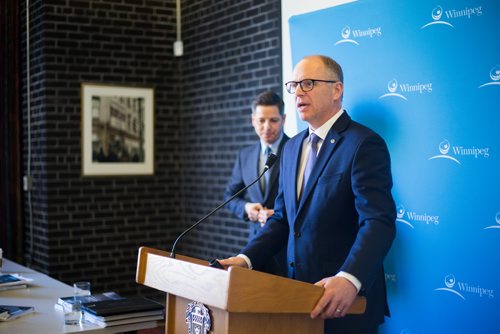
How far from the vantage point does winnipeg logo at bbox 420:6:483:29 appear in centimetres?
364

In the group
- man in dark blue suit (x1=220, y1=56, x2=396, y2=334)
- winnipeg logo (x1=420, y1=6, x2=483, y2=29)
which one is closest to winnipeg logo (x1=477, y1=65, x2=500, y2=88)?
winnipeg logo (x1=420, y1=6, x2=483, y2=29)

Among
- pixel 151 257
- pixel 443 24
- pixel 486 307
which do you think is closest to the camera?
pixel 151 257

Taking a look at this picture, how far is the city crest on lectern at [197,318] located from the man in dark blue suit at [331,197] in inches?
11.7

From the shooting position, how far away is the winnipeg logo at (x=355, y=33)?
426 centimetres

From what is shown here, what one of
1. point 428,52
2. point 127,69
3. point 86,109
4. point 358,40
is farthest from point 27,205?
point 428,52

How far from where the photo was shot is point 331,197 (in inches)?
100

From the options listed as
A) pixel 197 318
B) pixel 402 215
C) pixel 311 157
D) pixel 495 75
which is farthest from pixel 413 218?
pixel 197 318

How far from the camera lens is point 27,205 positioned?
266 inches

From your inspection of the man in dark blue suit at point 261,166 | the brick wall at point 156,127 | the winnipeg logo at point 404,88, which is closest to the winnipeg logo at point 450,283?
the man in dark blue suit at point 261,166

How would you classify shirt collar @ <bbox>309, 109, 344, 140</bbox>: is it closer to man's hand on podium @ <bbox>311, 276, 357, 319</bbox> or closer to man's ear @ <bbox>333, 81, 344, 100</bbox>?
man's ear @ <bbox>333, 81, 344, 100</bbox>

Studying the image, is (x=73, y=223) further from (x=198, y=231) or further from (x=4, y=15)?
(x=4, y=15)

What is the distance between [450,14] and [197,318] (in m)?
2.51

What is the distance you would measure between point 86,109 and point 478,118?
13.2ft

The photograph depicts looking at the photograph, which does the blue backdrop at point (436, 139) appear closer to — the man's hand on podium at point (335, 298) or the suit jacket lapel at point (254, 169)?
the suit jacket lapel at point (254, 169)
